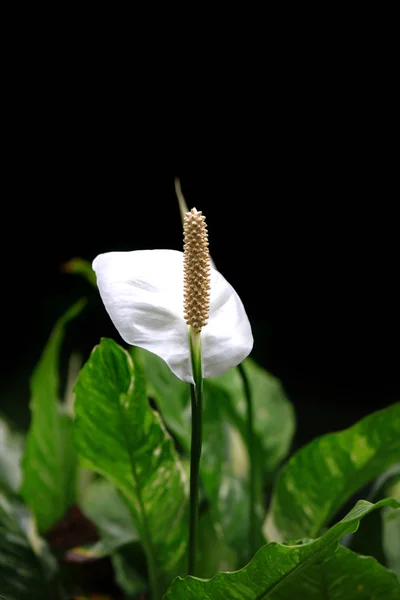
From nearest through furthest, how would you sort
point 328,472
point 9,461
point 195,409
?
point 195,409, point 328,472, point 9,461

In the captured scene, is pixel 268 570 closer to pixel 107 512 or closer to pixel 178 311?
pixel 178 311

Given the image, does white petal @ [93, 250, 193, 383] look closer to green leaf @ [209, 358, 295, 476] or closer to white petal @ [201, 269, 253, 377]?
white petal @ [201, 269, 253, 377]

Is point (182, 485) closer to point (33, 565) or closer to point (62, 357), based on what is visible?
point (33, 565)

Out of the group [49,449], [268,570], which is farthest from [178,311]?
[49,449]

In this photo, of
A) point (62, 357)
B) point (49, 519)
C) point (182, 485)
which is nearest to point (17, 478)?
point (49, 519)

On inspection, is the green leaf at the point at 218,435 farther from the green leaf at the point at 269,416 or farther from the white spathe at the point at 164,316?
the white spathe at the point at 164,316

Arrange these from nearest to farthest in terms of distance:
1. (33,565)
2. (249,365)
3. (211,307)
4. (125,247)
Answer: (211,307)
(33,565)
(249,365)
(125,247)
